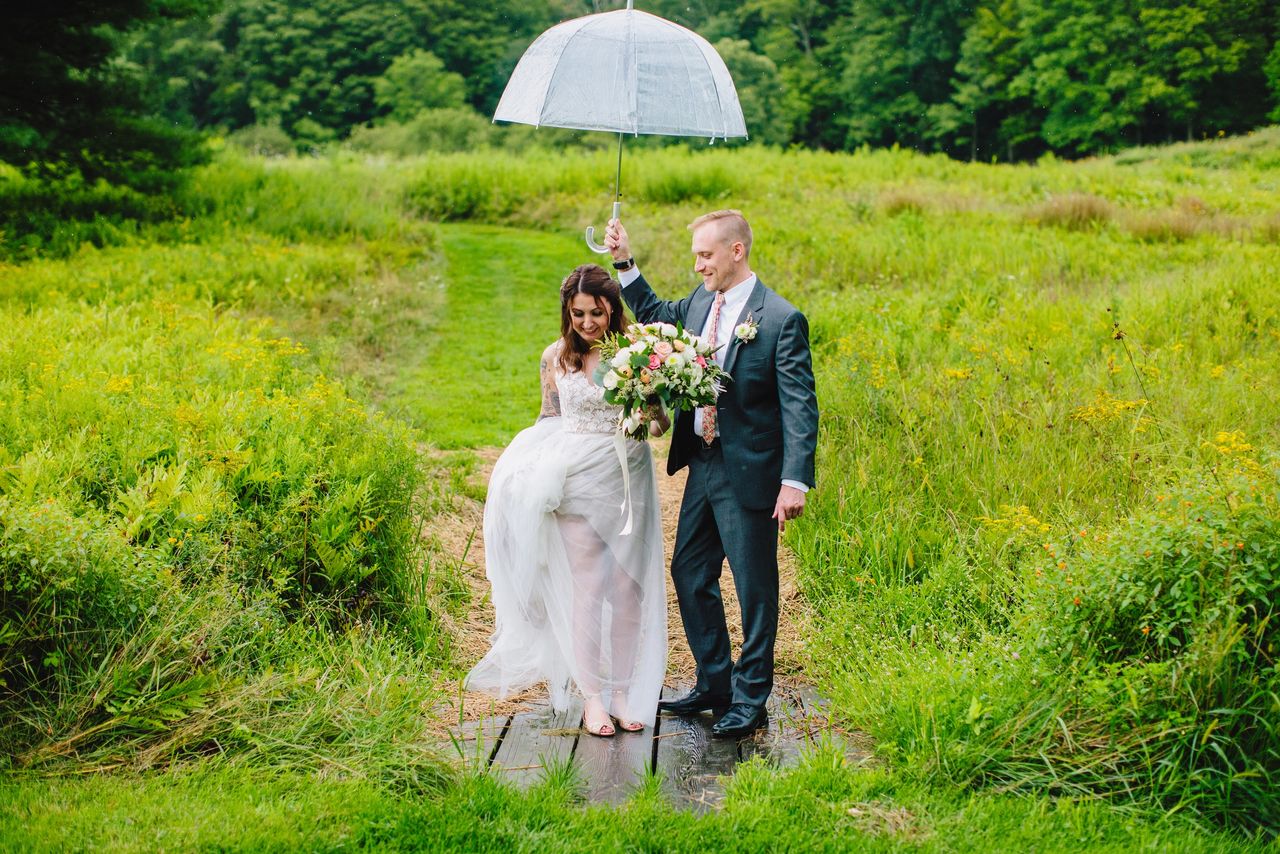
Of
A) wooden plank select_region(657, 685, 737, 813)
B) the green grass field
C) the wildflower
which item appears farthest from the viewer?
the wildflower

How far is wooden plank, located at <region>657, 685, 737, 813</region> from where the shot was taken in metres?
4.10

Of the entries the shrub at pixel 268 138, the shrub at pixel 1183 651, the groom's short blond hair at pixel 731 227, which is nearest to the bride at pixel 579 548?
the groom's short blond hair at pixel 731 227

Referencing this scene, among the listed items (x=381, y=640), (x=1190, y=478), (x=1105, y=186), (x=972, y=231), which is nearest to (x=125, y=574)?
(x=381, y=640)

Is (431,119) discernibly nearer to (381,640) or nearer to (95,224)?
(95,224)

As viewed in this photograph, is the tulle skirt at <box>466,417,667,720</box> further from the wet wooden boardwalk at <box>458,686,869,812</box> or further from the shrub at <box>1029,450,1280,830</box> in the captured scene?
the shrub at <box>1029,450,1280,830</box>

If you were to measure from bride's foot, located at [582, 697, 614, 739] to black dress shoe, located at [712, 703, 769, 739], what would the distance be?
18.5 inches

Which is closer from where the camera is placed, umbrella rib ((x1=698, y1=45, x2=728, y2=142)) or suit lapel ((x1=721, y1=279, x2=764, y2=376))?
suit lapel ((x1=721, y1=279, x2=764, y2=376))

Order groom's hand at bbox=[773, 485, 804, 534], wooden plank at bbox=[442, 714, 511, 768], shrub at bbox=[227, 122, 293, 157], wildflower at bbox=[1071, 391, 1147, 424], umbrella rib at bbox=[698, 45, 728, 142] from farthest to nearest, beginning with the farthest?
1. shrub at bbox=[227, 122, 293, 157]
2. wildflower at bbox=[1071, 391, 1147, 424]
3. umbrella rib at bbox=[698, 45, 728, 142]
4. groom's hand at bbox=[773, 485, 804, 534]
5. wooden plank at bbox=[442, 714, 511, 768]

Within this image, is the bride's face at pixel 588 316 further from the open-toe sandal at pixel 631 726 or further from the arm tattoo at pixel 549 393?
the open-toe sandal at pixel 631 726

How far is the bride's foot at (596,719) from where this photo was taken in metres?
4.71

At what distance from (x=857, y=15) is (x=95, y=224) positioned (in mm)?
45785

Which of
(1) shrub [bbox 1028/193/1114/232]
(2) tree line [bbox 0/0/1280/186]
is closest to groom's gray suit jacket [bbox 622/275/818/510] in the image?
(1) shrub [bbox 1028/193/1114/232]

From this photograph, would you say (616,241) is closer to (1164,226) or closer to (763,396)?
(763,396)

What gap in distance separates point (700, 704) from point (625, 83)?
2941 millimetres
